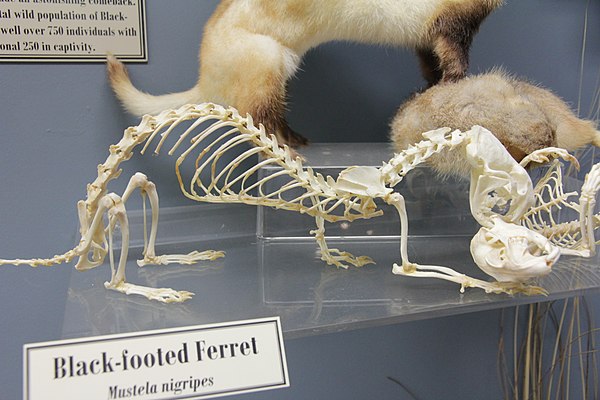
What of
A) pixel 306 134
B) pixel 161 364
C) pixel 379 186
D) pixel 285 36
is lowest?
pixel 161 364

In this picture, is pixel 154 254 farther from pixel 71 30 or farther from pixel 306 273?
pixel 71 30

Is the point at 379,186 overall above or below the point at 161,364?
above

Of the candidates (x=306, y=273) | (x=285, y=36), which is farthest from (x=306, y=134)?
(x=306, y=273)

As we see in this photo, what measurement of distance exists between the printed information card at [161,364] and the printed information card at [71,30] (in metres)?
0.55

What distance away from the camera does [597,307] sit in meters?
1.29

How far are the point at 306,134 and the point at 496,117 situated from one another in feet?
1.23

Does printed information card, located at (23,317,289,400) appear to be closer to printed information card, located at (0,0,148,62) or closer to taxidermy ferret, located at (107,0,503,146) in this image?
taxidermy ferret, located at (107,0,503,146)

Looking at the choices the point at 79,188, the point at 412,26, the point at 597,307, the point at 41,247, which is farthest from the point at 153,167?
the point at 597,307

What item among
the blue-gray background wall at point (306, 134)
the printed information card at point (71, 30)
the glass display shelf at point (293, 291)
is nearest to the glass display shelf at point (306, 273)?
the glass display shelf at point (293, 291)

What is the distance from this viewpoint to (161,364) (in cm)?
56

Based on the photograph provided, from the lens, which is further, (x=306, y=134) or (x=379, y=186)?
(x=306, y=134)

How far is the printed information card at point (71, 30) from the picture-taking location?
888 mm

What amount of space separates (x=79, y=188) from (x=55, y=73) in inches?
7.8

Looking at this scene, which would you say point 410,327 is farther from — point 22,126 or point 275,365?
point 22,126
